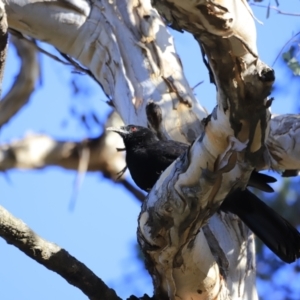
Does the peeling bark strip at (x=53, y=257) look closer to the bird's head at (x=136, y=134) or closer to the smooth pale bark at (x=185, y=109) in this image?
the smooth pale bark at (x=185, y=109)

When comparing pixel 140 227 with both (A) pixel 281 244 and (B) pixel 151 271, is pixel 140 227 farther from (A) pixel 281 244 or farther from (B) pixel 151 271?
(A) pixel 281 244

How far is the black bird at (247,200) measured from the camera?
2.94 meters

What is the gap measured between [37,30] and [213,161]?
2531 millimetres

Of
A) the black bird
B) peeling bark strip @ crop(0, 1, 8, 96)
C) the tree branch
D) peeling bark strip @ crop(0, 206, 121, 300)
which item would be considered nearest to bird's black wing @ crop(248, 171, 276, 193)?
the black bird

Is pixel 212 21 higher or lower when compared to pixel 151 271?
higher

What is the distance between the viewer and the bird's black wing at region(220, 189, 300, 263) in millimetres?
2949

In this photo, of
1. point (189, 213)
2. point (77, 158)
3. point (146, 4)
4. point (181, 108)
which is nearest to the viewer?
point (189, 213)

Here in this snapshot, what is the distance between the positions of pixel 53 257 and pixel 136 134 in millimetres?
1397

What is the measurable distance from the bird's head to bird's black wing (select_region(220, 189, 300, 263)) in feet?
2.26

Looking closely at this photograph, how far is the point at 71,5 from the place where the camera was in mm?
4172

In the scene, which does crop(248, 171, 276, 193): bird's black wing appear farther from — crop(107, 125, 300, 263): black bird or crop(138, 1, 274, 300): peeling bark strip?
crop(138, 1, 274, 300): peeling bark strip

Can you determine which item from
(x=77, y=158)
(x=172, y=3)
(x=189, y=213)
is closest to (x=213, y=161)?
(x=189, y=213)

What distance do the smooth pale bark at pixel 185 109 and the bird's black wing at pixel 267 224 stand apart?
0.11 meters

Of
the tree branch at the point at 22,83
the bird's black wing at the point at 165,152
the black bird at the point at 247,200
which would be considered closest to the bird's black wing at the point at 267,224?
the black bird at the point at 247,200
